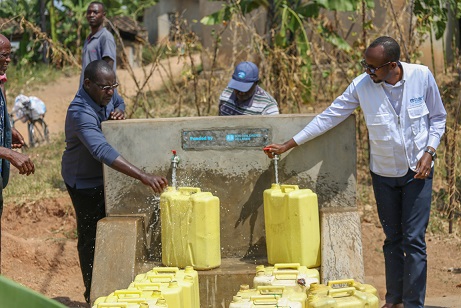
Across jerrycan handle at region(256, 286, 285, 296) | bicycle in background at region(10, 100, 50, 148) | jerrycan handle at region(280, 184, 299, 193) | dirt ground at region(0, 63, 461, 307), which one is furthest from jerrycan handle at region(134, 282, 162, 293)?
bicycle in background at region(10, 100, 50, 148)

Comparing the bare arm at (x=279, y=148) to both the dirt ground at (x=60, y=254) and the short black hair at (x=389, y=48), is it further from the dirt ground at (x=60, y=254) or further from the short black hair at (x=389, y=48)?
the dirt ground at (x=60, y=254)

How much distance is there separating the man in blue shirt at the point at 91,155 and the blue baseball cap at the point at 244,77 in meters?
1.02

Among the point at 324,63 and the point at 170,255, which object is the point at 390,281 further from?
the point at 324,63

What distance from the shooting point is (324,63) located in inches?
570

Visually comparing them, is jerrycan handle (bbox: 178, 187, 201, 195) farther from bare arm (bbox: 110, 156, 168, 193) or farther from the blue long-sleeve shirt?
the blue long-sleeve shirt

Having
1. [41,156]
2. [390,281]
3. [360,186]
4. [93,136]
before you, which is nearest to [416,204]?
[390,281]

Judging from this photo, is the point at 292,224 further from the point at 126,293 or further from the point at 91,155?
the point at 91,155

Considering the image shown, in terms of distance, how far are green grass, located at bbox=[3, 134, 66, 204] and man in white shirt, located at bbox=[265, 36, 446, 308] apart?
5.11 meters

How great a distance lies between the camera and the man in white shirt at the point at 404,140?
5.68 m

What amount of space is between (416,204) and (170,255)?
1837 mm

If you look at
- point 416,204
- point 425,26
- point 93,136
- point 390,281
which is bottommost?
point 390,281

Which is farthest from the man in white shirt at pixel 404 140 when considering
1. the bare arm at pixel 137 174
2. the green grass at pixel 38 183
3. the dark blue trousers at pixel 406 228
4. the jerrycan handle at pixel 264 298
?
the green grass at pixel 38 183

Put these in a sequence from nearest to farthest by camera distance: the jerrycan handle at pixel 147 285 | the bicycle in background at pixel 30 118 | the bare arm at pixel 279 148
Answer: the jerrycan handle at pixel 147 285
the bare arm at pixel 279 148
the bicycle in background at pixel 30 118

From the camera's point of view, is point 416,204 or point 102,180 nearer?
point 416,204
